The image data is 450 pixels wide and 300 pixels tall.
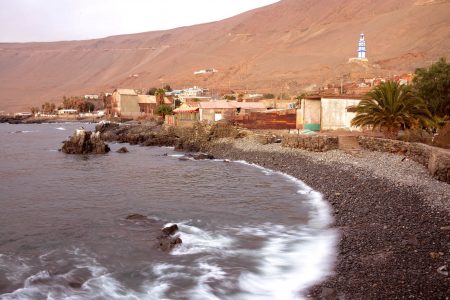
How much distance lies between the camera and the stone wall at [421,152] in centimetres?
1623

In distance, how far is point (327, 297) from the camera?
28.8 ft

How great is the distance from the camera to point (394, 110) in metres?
25.3

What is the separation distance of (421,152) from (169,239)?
42.2 ft

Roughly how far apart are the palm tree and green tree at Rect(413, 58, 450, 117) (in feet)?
4.60

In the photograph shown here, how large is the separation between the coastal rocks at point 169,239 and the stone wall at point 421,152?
999 centimetres

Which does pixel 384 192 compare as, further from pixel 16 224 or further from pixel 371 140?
pixel 16 224

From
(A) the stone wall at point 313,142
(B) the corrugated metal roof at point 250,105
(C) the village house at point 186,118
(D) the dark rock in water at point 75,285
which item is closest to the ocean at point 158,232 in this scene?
(D) the dark rock in water at point 75,285

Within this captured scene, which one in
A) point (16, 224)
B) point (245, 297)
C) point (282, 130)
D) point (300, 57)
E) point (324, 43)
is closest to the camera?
point (245, 297)

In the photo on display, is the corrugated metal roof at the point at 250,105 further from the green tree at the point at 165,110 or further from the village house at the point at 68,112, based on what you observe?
the village house at the point at 68,112

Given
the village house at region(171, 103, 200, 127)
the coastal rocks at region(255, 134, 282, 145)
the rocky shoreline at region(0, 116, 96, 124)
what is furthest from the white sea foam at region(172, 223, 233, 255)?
the rocky shoreline at region(0, 116, 96, 124)

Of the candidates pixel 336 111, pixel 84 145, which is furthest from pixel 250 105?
pixel 84 145

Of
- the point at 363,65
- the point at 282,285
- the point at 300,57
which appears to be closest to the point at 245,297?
the point at 282,285

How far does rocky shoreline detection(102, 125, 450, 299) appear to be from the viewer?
340 inches

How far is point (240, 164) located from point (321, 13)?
176 meters
